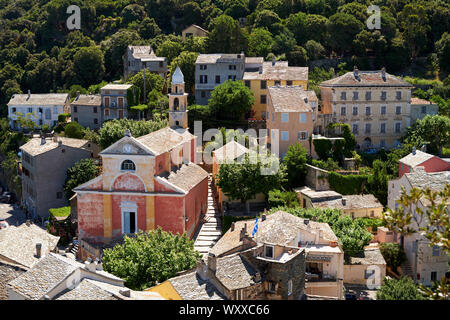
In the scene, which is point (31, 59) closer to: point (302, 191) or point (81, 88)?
point (81, 88)

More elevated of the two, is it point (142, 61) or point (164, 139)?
point (142, 61)

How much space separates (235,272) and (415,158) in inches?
1098

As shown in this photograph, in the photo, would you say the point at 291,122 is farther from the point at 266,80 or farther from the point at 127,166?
the point at 127,166

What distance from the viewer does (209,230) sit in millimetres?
49219

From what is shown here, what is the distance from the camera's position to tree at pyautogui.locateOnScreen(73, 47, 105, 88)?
99188mm

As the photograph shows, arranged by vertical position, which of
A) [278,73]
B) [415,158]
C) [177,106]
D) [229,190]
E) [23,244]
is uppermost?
[278,73]

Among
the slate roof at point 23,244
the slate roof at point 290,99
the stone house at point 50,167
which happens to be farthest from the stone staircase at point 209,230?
the stone house at point 50,167

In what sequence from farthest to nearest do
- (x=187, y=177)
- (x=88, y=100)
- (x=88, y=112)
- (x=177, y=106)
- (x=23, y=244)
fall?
(x=88, y=100)
(x=88, y=112)
(x=177, y=106)
(x=187, y=177)
(x=23, y=244)

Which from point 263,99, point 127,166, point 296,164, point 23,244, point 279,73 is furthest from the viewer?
point 263,99

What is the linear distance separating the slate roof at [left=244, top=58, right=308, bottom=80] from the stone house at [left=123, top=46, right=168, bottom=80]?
16314 mm

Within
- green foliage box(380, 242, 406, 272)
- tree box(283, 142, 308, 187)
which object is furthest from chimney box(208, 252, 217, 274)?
tree box(283, 142, 308, 187)

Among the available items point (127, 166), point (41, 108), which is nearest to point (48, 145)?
point (41, 108)

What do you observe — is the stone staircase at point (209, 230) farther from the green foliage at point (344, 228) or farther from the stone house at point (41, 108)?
the stone house at point (41, 108)

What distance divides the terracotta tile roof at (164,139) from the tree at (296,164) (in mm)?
9167
